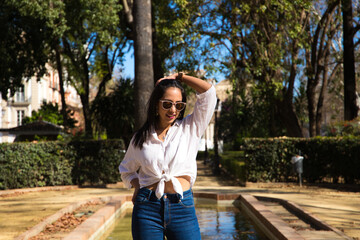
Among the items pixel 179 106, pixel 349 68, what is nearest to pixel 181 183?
pixel 179 106

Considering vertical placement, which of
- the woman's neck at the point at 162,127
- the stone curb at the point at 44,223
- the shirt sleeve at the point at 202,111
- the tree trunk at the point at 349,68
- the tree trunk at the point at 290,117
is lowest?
the stone curb at the point at 44,223

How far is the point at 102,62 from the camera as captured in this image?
29469mm

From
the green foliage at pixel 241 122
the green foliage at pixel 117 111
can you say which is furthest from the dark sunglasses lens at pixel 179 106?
the green foliage at pixel 241 122

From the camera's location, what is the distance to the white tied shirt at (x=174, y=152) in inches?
116

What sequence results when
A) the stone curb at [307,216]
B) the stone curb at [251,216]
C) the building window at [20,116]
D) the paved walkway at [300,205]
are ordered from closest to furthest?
the stone curb at [251,216] < the stone curb at [307,216] < the paved walkway at [300,205] < the building window at [20,116]

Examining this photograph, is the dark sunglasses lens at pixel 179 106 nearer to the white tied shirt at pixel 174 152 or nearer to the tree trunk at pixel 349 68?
the white tied shirt at pixel 174 152

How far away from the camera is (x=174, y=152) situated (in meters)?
2.98

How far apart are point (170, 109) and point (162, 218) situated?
707 mm

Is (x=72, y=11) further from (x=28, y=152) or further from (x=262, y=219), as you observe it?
(x=262, y=219)

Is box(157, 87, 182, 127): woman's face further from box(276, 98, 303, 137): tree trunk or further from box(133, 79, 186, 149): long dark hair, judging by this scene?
box(276, 98, 303, 137): tree trunk

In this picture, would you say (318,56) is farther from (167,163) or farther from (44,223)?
(167,163)

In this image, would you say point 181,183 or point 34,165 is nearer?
point 181,183

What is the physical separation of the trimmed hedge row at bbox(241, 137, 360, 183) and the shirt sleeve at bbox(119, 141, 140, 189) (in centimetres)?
1325

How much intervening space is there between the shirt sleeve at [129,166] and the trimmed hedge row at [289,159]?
43.5 feet
